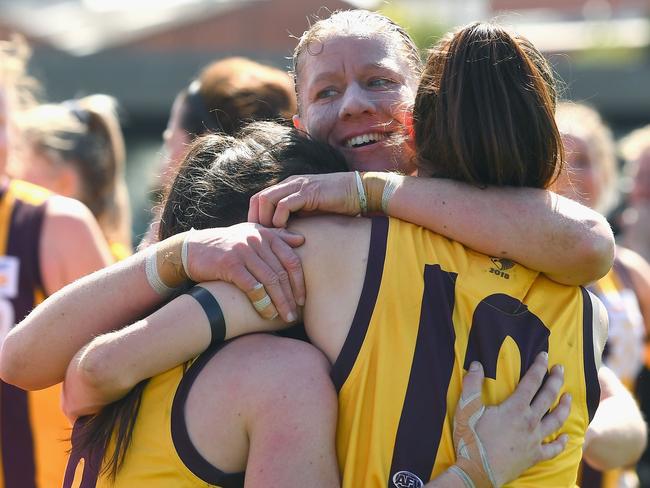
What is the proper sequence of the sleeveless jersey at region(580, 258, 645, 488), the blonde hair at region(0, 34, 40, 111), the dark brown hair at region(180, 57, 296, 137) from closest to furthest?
1. the dark brown hair at region(180, 57, 296, 137)
2. the blonde hair at region(0, 34, 40, 111)
3. the sleeveless jersey at region(580, 258, 645, 488)

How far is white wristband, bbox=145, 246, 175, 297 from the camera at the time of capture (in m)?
1.95

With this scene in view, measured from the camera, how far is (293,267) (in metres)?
1.87

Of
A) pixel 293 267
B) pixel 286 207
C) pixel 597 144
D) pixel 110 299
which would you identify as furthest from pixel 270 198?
pixel 597 144

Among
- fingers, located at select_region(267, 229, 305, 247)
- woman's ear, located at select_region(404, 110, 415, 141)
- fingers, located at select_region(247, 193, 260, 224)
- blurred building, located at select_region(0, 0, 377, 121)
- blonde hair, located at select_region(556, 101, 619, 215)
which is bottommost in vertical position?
blurred building, located at select_region(0, 0, 377, 121)

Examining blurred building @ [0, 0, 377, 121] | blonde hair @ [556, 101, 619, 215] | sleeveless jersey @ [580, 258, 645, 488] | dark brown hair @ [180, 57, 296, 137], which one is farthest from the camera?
blurred building @ [0, 0, 377, 121]

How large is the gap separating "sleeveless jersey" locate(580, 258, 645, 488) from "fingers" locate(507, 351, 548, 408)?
7.23 ft

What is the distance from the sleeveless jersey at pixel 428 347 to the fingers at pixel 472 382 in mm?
17

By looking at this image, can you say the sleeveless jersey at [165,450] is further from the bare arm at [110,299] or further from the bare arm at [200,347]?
the bare arm at [110,299]

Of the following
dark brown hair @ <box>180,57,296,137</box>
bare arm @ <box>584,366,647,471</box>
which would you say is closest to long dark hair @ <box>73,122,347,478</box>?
bare arm @ <box>584,366,647,471</box>

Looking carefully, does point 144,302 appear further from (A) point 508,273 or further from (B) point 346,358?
(A) point 508,273

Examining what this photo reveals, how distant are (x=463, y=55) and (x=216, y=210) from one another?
593 millimetres

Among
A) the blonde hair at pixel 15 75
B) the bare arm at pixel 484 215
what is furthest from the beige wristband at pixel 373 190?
the blonde hair at pixel 15 75

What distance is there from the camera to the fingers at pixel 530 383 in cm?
190

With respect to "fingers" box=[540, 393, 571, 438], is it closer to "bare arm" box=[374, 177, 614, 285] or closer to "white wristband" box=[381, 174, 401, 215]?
"bare arm" box=[374, 177, 614, 285]
